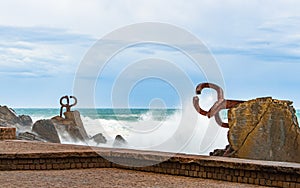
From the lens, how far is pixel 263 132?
636 centimetres

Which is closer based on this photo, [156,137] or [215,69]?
[215,69]

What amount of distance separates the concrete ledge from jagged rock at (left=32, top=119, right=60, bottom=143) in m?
8.13

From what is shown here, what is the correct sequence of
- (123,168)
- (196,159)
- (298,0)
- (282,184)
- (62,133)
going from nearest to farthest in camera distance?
(282,184), (196,159), (123,168), (298,0), (62,133)

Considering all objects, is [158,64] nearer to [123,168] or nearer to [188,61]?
[188,61]

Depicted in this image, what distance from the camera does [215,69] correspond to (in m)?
5.58

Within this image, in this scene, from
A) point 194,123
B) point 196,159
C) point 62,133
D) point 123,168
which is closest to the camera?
point 196,159

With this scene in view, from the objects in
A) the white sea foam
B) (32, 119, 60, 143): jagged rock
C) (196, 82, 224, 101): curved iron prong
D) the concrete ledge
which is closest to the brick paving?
the concrete ledge

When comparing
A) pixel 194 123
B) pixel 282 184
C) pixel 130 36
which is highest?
pixel 130 36

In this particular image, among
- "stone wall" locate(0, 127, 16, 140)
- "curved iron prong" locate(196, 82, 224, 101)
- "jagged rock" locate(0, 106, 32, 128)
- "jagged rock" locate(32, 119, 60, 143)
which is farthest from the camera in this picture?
"jagged rock" locate(0, 106, 32, 128)

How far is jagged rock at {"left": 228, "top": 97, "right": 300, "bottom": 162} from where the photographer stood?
20.8 ft

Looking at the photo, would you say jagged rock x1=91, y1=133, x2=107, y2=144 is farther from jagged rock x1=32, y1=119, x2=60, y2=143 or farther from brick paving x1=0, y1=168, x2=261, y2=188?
brick paving x1=0, y1=168, x2=261, y2=188

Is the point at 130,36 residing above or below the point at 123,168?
above

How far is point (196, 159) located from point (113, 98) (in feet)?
4.74

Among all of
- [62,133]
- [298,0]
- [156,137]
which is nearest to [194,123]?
[156,137]
